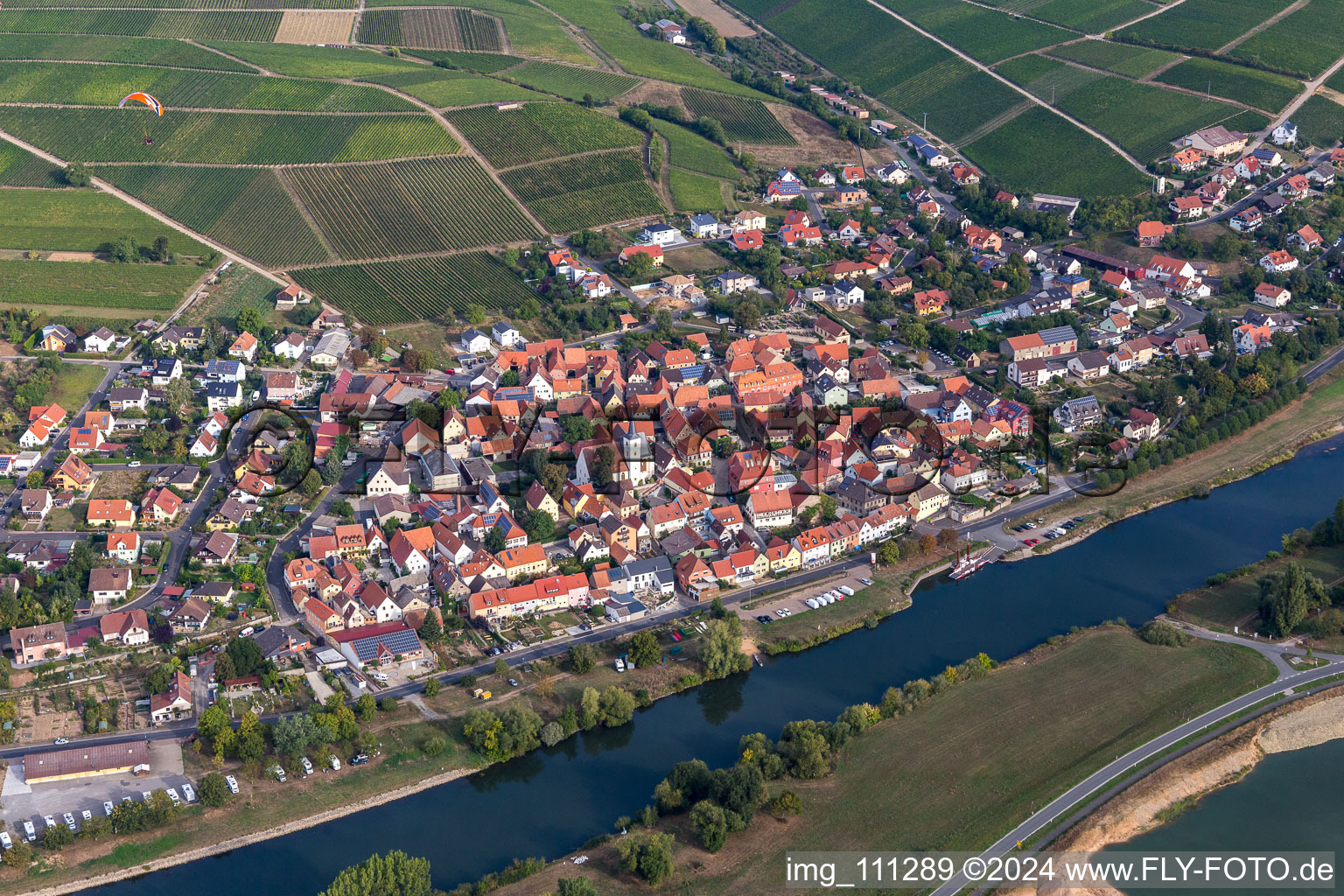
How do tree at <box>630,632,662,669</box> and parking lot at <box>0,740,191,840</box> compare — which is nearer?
parking lot at <box>0,740,191,840</box>

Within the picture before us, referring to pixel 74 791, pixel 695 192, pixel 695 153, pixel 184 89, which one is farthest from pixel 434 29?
pixel 74 791

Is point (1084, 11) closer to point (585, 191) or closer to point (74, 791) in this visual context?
point (585, 191)

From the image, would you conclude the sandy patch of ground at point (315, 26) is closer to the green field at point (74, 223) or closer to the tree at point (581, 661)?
the green field at point (74, 223)

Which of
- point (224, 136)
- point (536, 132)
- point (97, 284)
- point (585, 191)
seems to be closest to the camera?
point (97, 284)

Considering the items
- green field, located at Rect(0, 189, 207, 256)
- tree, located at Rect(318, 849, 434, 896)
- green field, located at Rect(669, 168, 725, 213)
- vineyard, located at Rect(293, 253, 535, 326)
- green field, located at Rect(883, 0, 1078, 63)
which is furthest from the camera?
green field, located at Rect(883, 0, 1078, 63)

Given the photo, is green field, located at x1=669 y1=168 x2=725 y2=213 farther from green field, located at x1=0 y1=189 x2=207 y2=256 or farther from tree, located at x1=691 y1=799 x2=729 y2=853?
tree, located at x1=691 y1=799 x2=729 y2=853

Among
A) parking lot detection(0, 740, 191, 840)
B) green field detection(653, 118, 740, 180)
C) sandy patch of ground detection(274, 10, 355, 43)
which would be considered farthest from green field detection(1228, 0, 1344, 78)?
parking lot detection(0, 740, 191, 840)
